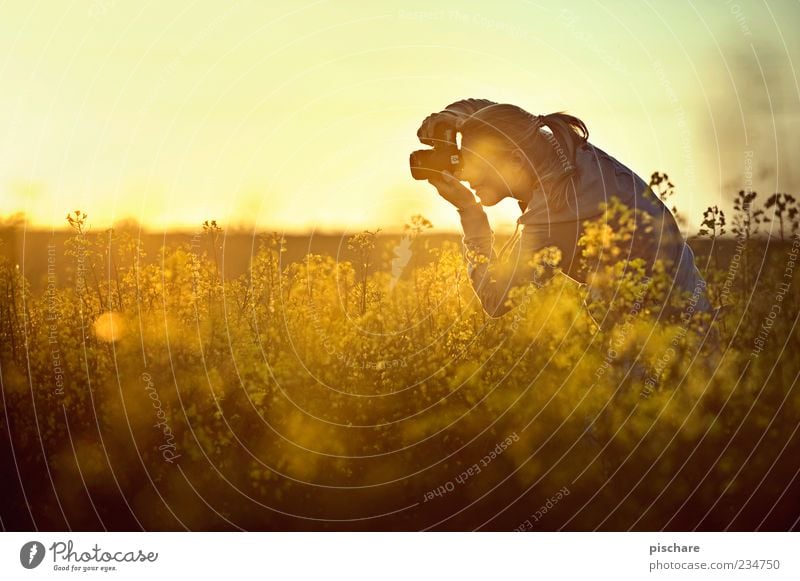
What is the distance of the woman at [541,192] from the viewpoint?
6352mm

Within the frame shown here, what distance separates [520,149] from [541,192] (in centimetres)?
33

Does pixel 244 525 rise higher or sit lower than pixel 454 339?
lower

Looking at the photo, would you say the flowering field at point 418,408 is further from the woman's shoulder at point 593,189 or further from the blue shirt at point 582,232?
the woman's shoulder at point 593,189

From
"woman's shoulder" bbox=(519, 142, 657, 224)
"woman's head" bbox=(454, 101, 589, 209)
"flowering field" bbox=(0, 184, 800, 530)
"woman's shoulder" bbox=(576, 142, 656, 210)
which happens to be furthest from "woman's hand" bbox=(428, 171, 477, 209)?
"woman's shoulder" bbox=(576, 142, 656, 210)

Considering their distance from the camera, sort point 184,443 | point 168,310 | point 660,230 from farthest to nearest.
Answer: point 168,310 → point 184,443 → point 660,230

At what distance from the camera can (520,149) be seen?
6477 millimetres

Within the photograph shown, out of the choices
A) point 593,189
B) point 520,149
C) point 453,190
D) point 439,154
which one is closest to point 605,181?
point 593,189

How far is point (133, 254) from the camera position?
742cm

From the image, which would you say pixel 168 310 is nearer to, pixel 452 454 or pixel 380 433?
pixel 380 433

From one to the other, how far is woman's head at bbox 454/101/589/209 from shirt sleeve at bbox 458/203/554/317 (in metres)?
0.26

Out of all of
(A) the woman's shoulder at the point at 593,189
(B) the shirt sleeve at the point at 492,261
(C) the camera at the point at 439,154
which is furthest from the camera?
(C) the camera at the point at 439,154

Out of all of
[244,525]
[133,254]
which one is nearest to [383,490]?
[244,525]

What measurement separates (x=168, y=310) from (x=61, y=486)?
1.51 m

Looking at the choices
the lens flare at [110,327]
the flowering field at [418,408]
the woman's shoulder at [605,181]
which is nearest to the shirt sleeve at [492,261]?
the flowering field at [418,408]
